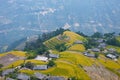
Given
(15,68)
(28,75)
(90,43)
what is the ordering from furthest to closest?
(90,43) → (15,68) → (28,75)

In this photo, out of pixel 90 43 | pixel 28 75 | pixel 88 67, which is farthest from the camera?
pixel 90 43

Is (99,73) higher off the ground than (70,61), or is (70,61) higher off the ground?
(70,61)

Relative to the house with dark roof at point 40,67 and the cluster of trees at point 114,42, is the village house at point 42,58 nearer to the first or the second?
the house with dark roof at point 40,67

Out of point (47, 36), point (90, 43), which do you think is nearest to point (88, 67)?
point (90, 43)

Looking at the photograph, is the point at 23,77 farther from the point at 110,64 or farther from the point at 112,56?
the point at 112,56

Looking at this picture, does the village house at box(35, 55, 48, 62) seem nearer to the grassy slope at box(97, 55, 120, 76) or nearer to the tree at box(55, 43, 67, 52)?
the tree at box(55, 43, 67, 52)

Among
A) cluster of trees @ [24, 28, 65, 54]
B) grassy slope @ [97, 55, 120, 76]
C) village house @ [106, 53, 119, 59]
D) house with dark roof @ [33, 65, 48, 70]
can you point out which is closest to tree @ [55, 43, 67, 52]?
cluster of trees @ [24, 28, 65, 54]

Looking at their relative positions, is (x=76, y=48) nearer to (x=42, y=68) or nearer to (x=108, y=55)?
(x=108, y=55)

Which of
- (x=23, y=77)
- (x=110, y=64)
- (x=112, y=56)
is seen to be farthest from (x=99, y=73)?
(x=23, y=77)
